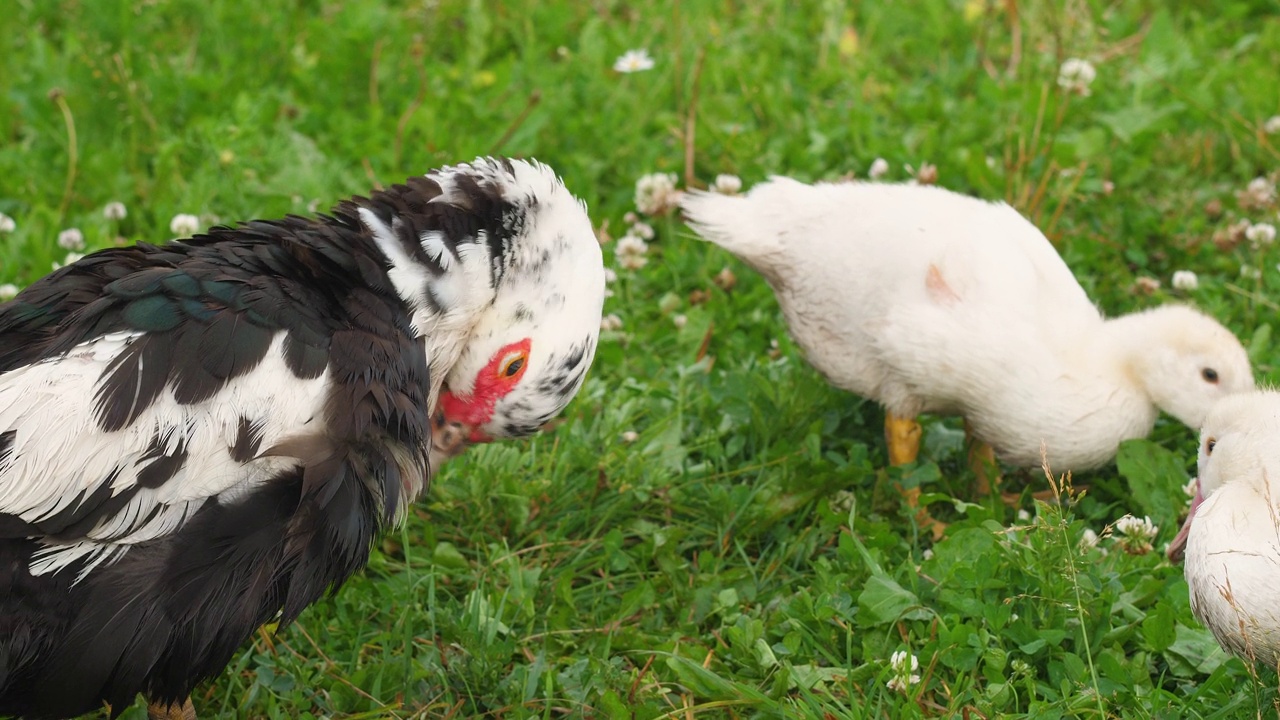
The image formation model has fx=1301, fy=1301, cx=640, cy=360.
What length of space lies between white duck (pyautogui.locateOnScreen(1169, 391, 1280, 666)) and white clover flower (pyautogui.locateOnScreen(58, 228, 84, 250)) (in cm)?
389

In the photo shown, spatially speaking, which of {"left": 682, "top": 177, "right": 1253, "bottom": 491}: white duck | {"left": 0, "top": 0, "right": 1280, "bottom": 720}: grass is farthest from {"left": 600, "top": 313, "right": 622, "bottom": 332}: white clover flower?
{"left": 682, "top": 177, "right": 1253, "bottom": 491}: white duck

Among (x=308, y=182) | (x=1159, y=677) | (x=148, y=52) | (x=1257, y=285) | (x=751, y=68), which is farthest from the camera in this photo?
(x=751, y=68)

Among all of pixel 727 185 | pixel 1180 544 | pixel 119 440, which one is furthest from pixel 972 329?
pixel 119 440

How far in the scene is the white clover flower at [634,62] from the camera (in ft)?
19.2

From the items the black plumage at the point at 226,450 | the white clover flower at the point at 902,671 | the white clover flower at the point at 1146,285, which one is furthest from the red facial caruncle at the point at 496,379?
the white clover flower at the point at 1146,285

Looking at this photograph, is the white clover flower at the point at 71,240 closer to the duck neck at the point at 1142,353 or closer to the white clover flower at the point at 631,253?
the white clover flower at the point at 631,253

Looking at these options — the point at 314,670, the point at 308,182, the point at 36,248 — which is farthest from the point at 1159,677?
the point at 36,248

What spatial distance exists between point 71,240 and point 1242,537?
4034 millimetres

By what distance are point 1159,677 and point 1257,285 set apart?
201 cm

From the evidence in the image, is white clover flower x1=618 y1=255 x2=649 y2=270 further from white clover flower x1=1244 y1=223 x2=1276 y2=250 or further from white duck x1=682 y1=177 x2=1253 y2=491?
white clover flower x1=1244 y1=223 x2=1276 y2=250

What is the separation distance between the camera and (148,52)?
5766 millimetres

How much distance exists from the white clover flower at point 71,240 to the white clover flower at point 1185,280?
A: 4072 millimetres

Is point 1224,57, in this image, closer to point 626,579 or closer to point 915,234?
point 915,234

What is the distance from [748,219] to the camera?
4.38 m
